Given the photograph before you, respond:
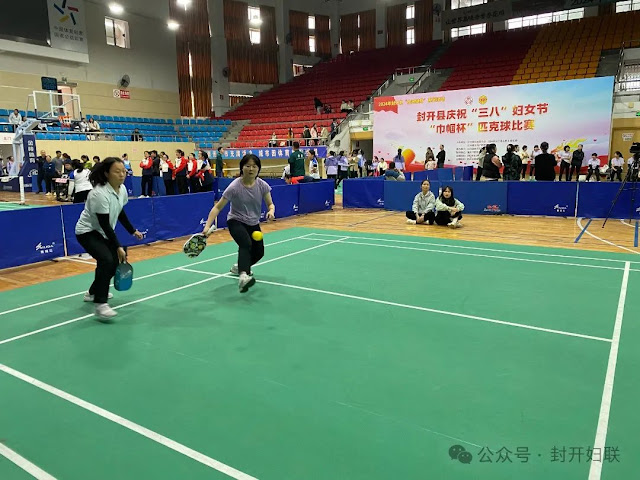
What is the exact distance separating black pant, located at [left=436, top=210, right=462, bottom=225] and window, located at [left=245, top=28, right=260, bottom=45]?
30003 millimetres

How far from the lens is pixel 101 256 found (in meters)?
5.33

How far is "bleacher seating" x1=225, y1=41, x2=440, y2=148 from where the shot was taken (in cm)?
3047

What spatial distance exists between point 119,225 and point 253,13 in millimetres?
32041

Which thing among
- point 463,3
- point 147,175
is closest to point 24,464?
point 147,175

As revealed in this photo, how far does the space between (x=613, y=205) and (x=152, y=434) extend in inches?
483

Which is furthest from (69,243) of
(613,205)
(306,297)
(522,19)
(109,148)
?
(522,19)

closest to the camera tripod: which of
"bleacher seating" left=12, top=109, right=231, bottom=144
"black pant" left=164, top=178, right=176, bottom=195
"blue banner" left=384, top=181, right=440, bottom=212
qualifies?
"blue banner" left=384, top=181, right=440, bottom=212

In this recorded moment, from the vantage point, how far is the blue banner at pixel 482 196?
45.0 ft

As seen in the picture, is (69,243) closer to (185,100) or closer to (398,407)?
(398,407)

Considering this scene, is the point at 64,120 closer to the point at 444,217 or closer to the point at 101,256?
the point at 444,217

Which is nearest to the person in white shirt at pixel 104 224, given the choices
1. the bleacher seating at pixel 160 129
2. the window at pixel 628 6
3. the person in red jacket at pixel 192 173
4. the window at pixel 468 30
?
the person in red jacket at pixel 192 173

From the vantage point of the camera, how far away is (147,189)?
60.2 ft

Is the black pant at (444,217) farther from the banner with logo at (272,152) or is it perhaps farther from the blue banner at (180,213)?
the banner with logo at (272,152)

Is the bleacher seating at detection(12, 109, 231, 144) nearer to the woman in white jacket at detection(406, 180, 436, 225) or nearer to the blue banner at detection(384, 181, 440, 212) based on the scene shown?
the blue banner at detection(384, 181, 440, 212)
